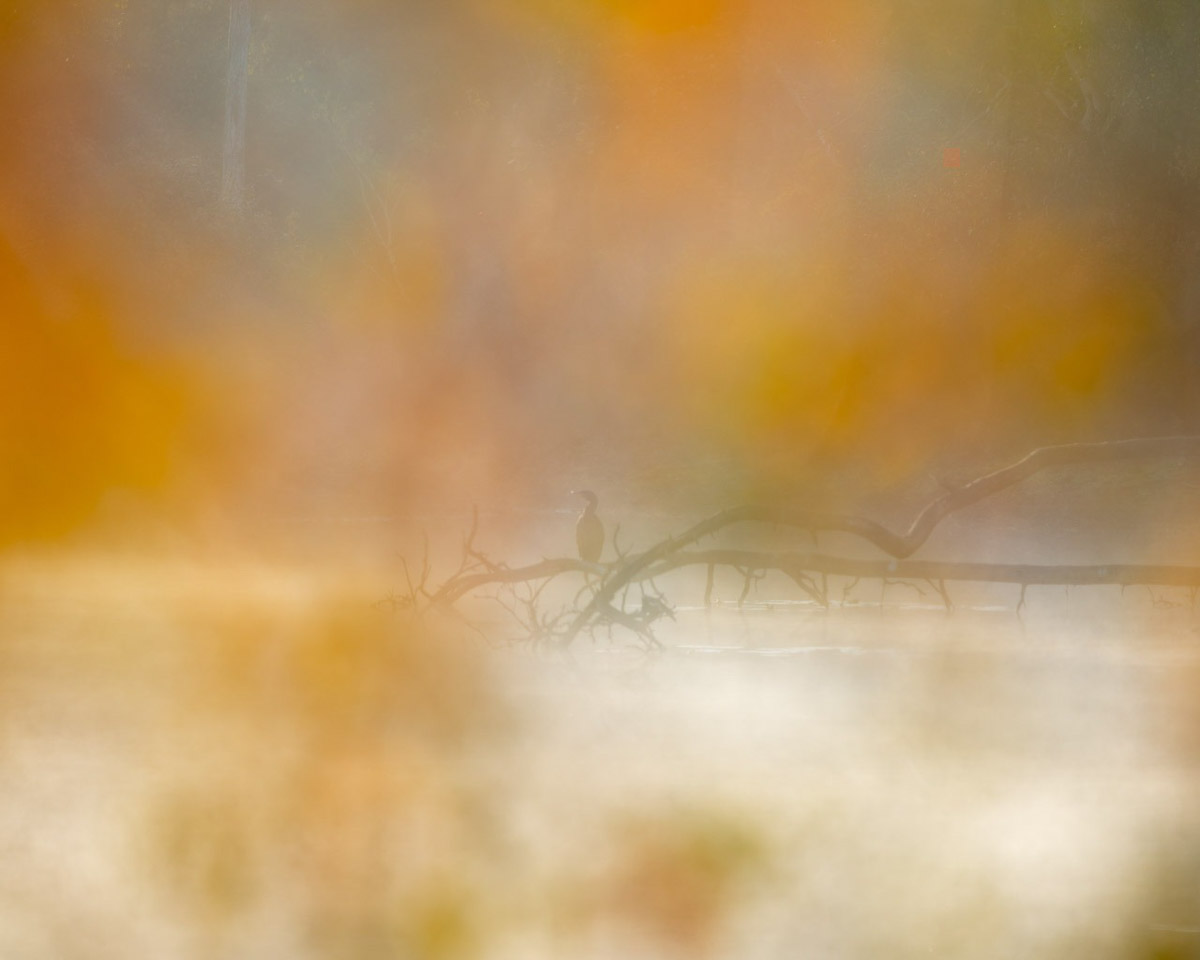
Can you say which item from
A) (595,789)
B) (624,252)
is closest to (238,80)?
(624,252)

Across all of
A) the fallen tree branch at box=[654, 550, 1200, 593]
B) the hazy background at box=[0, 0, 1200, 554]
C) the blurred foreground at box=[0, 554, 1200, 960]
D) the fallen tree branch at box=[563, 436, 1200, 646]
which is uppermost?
the hazy background at box=[0, 0, 1200, 554]

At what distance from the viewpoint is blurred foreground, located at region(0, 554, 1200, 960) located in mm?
4496

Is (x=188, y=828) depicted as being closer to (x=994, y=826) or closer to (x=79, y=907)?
(x=79, y=907)

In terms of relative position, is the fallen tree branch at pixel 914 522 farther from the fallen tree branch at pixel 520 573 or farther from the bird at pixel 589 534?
the bird at pixel 589 534

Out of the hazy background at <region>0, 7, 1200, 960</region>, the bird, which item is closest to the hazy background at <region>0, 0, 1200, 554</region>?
the hazy background at <region>0, 7, 1200, 960</region>

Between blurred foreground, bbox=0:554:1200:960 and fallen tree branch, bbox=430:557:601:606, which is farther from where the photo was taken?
fallen tree branch, bbox=430:557:601:606

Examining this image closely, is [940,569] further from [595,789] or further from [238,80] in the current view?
[238,80]

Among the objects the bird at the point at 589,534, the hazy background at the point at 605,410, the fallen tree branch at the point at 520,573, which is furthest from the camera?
the bird at the point at 589,534

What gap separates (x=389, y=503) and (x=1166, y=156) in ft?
28.7

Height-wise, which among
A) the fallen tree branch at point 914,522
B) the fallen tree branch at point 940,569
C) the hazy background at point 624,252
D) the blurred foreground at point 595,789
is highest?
the hazy background at point 624,252

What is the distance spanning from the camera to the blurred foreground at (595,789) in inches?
177

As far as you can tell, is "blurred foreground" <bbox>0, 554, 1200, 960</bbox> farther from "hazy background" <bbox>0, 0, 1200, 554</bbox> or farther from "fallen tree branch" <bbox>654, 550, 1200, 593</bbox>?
"hazy background" <bbox>0, 0, 1200, 554</bbox>

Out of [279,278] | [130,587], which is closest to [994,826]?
[130,587]

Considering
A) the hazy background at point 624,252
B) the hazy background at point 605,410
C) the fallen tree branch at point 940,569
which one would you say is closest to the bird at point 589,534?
the hazy background at point 605,410
